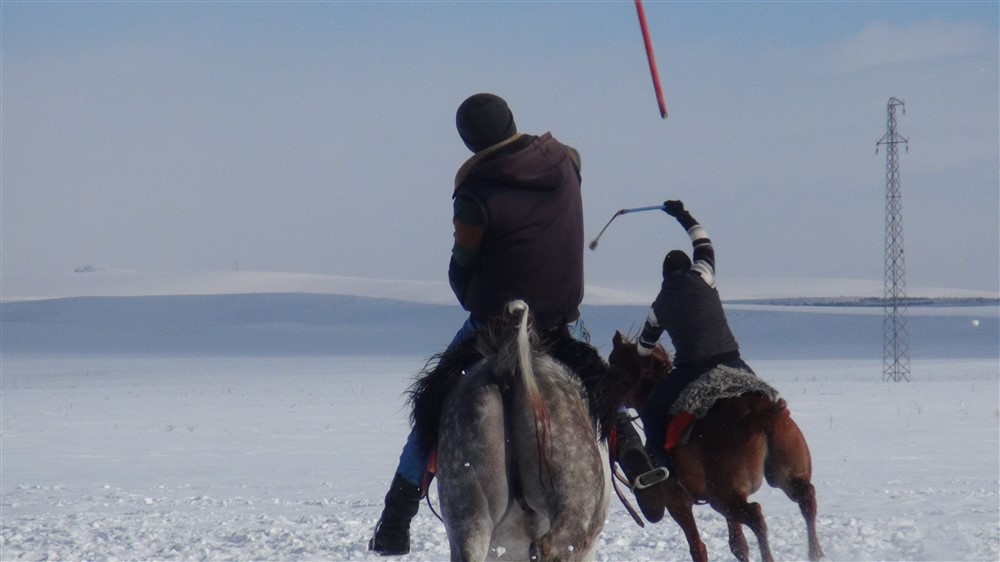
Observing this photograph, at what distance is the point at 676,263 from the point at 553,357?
2.46 m

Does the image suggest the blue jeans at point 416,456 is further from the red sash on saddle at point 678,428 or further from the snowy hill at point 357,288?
the snowy hill at point 357,288

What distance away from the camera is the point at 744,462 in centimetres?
697

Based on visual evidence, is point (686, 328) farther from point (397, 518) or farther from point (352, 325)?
point (352, 325)

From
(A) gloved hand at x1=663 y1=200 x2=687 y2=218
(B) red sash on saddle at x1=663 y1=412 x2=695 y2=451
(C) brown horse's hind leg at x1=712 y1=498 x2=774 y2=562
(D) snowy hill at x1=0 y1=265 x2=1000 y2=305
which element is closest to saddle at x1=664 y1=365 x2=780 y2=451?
(B) red sash on saddle at x1=663 y1=412 x2=695 y2=451

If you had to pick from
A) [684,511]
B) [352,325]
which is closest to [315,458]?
[684,511]

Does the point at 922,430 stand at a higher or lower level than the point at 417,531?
lower

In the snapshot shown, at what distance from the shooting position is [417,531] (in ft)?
30.0

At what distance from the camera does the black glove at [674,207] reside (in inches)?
272

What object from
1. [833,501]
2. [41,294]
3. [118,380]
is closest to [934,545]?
[833,501]

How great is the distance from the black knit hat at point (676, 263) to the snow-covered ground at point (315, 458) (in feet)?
6.88

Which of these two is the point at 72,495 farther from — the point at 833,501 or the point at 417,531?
the point at 833,501

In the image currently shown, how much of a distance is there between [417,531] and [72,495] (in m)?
4.50

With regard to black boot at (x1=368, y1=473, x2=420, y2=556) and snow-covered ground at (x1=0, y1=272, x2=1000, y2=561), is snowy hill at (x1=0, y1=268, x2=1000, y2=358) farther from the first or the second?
black boot at (x1=368, y1=473, x2=420, y2=556)

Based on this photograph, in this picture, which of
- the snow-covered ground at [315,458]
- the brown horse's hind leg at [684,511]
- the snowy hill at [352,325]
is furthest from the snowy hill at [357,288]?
the brown horse's hind leg at [684,511]
